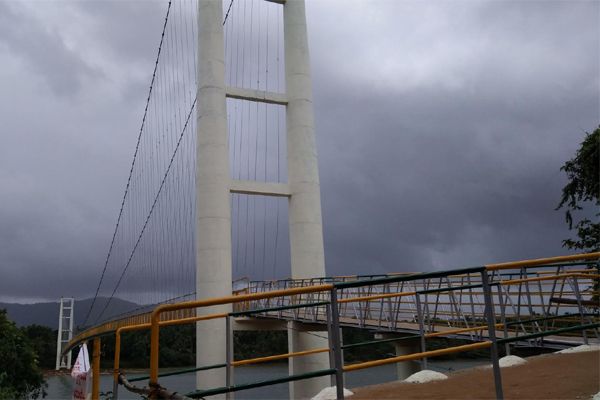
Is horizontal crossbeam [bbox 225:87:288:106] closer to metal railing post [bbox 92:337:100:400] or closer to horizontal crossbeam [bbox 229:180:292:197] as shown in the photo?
horizontal crossbeam [bbox 229:180:292:197]

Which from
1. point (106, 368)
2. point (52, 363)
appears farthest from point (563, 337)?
point (52, 363)

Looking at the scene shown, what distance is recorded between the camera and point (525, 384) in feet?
19.1

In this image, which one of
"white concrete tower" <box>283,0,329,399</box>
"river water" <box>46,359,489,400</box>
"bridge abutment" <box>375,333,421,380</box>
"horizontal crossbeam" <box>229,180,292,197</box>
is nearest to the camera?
"bridge abutment" <box>375,333,421,380</box>

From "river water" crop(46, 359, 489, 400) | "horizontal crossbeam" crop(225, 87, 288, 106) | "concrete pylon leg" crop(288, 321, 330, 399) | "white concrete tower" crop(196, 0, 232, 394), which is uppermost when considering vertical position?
"horizontal crossbeam" crop(225, 87, 288, 106)

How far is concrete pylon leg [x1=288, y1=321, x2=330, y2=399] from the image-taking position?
19375 millimetres

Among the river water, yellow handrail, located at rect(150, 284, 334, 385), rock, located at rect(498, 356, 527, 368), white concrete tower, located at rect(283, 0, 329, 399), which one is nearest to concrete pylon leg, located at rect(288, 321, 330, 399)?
white concrete tower, located at rect(283, 0, 329, 399)

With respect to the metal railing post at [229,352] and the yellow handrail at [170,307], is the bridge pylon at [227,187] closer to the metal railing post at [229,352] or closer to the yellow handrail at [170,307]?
the metal railing post at [229,352]

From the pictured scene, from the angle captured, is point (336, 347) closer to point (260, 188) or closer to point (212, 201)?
point (212, 201)

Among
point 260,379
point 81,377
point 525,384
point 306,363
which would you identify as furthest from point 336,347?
point 260,379

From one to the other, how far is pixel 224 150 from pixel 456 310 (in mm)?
13098

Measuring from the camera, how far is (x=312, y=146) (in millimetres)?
22641

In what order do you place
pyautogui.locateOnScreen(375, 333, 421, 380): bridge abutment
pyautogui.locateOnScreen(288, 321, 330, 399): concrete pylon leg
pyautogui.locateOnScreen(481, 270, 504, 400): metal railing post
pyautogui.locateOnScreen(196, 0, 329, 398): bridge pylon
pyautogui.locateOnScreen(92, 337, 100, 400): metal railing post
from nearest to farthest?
pyautogui.locateOnScreen(481, 270, 504, 400): metal railing post < pyautogui.locateOnScreen(92, 337, 100, 400): metal railing post < pyautogui.locateOnScreen(375, 333, 421, 380): bridge abutment < pyautogui.locateOnScreen(288, 321, 330, 399): concrete pylon leg < pyautogui.locateOnScreen(196, 0, 329, 398): bridge pylon

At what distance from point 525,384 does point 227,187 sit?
15882mm

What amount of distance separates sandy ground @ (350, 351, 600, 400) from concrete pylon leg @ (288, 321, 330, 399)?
11.8 metres
